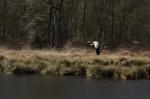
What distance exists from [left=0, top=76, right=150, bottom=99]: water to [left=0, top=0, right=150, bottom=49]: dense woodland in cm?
4464

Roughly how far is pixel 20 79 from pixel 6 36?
176ft

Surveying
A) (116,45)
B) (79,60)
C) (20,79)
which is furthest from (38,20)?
(20,79)

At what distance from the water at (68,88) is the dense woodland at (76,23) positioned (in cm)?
4464

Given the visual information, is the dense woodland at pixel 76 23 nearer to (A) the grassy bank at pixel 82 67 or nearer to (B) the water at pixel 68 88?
(A) the grassy bank at pixel 82 67

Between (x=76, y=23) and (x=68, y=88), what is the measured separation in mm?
60609

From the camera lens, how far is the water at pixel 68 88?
23938mm

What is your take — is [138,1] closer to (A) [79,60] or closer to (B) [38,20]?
(B) [38,20]

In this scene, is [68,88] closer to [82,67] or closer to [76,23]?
[82,67]

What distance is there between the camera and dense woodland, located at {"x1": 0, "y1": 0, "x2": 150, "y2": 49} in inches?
3078

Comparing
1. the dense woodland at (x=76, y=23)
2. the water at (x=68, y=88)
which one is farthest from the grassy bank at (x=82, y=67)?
the dense woodland at (x=76, y=23)

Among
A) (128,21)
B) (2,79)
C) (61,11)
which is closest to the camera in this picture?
(2,79)

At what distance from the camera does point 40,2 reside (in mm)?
74875

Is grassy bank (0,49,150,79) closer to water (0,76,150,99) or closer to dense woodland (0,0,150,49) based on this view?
water (0,76,150,99)

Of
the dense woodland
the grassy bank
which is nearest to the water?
the grassy bank
